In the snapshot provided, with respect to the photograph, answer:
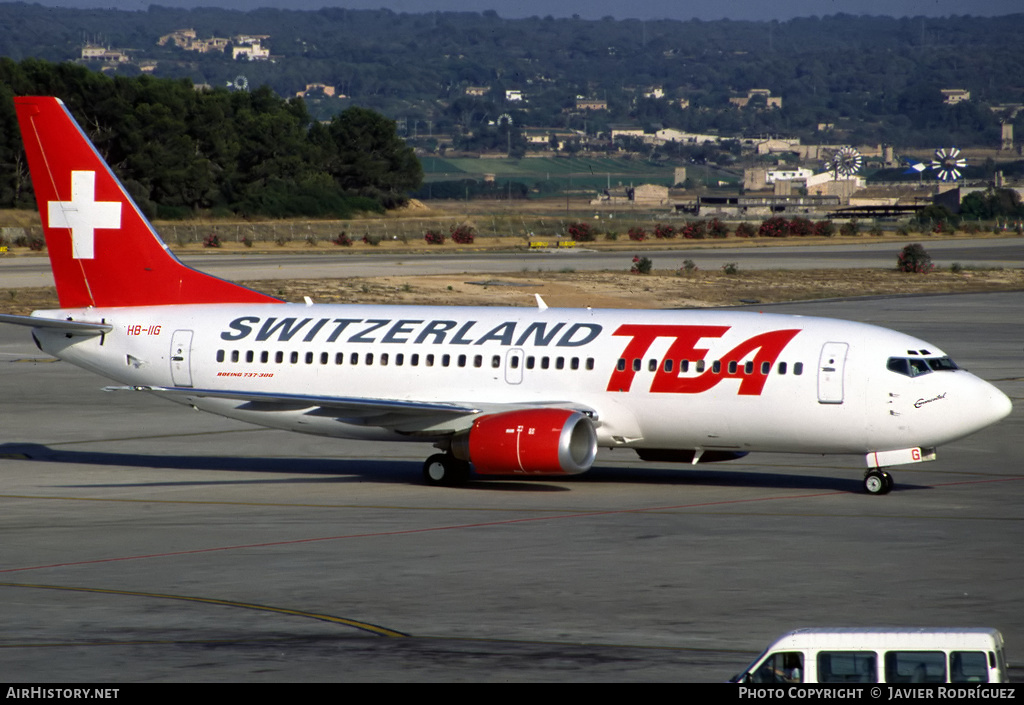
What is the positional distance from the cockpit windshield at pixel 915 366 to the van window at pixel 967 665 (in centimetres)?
1890

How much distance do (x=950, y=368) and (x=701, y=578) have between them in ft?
36.2

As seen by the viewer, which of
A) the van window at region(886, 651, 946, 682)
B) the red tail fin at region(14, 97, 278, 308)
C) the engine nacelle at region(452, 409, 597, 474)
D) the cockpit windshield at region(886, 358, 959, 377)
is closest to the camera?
the van window at region(886, 651, 946, 682)

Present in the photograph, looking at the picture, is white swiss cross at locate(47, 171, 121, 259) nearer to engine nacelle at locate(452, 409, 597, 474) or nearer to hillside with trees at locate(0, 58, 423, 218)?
engine nacelle at locate(452, 409, 597, 474)

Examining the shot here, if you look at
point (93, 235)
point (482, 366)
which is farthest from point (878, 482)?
point (93, 235)

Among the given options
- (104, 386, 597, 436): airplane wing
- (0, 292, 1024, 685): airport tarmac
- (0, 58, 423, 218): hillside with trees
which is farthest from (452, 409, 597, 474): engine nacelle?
(0, 58, 423, 218): hillside with trees

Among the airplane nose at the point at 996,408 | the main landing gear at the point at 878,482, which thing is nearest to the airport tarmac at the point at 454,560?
the main landing gear at the point at 878,482

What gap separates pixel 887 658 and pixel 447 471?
70.8ft

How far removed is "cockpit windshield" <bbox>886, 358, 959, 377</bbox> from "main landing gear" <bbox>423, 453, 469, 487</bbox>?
10.1 metres

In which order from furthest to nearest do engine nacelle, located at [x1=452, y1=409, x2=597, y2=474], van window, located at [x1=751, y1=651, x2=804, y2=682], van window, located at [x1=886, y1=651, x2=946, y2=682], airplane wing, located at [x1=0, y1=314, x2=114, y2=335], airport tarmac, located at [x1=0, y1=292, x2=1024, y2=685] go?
airplane wing, located at [x1=0, y1=314, x2=114, y2=335] → engine nacelle, located at [x1=452, y1=409, x2=597, y2=474] → airport tarmac, located at [x1=0, y1=292, x2=1024, y2=685] → van window, located at [x1=751, y1=651, x2=804, y2=682] → van window, located at [x1=886, y1=651, x2=946, y2=682]

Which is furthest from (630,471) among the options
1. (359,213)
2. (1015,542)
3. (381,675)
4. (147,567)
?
(359,213)

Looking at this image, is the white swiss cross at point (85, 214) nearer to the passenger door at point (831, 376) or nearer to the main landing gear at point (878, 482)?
the passenger door at point (831, 376)

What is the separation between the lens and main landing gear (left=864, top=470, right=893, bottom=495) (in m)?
31.7

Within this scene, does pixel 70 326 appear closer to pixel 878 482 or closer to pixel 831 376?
pixel 831 376

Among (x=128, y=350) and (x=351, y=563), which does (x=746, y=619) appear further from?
(x=128, y=350)
